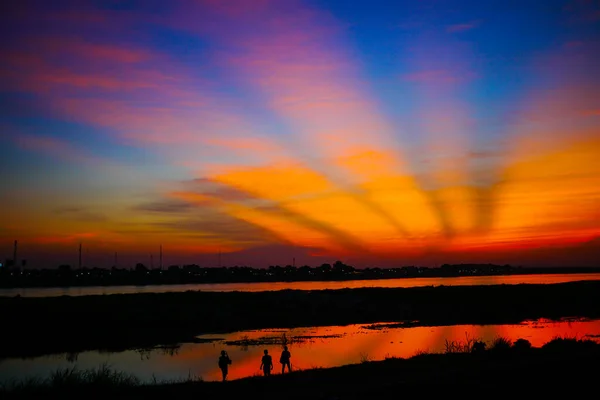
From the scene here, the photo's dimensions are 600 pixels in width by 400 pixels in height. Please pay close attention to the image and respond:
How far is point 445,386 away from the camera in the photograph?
17719mm

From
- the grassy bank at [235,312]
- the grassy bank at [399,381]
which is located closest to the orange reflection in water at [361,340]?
the grassy bank at [235,312]

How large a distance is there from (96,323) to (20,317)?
6476 millimetres

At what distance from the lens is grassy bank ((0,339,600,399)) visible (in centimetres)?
1766

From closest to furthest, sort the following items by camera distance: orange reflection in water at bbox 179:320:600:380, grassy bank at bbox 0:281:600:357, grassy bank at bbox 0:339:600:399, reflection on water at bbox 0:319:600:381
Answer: grassy bank at bbox 0:339:600:399 → reflection on water at bbox 0:319:600:381 → orange reflection in water at bbox 179:320:600:380 → grassy bank at bbox 0:281:600:357

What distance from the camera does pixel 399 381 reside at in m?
19.8

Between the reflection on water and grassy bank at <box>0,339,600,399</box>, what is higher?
grassy bank at <box>0,339,600,399</box>

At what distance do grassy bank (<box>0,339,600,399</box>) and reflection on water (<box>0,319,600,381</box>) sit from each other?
870 cm

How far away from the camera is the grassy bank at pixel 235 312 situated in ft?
159

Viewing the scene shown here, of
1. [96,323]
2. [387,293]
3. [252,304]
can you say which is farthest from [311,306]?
[96,323]

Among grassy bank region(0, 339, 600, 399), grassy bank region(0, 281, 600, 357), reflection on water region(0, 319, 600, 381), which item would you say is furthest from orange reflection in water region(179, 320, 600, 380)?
grassy bank region(0, 339, 600, 399)

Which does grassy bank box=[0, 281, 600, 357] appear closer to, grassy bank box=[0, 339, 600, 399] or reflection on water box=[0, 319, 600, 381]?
reflection on water box=[0, 319, 600, 381]

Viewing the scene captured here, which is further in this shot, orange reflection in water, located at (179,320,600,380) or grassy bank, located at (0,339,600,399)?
orange reflection in water, located at (179,320,600,380)

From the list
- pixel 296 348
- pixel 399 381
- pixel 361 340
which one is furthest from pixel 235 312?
pixel 399 381

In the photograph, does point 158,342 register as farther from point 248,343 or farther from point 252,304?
point 252,304
